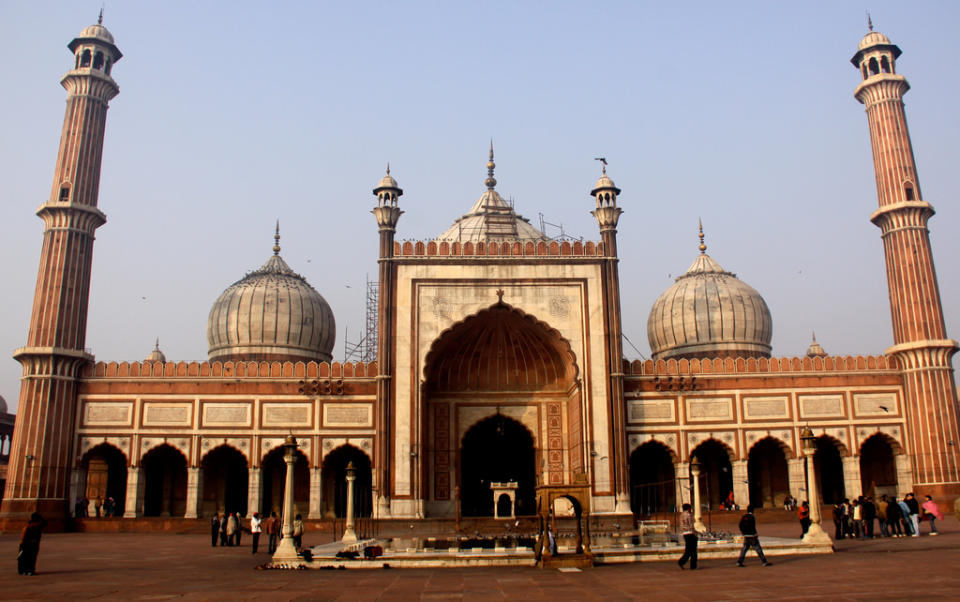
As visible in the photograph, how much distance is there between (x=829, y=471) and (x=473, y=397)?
35.9 feet

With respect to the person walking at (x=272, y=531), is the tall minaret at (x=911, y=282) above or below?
above

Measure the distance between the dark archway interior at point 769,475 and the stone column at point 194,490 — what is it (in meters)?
15.5

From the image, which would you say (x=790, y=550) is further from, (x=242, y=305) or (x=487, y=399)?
(x=242, y=305)

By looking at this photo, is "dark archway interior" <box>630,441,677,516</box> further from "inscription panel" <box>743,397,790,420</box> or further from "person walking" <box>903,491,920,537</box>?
"person walking" <box>903,491,920,537</box>

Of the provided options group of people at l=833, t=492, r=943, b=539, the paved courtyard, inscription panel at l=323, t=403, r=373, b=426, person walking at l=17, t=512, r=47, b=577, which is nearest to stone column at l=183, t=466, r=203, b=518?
inscription panel at l=323, t=403, r=373, b=426

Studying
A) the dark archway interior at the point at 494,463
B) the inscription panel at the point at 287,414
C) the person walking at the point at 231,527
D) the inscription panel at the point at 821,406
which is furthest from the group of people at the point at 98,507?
the inscription panel at the point at 821,406

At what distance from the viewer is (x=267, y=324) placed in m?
27.2

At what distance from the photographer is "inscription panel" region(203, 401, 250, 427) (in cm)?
2238

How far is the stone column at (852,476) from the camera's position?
881 inches

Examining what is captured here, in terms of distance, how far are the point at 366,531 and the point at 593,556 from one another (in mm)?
9813

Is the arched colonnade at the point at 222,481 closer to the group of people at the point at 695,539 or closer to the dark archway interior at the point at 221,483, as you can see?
the dark archway interior at the point at 221,483

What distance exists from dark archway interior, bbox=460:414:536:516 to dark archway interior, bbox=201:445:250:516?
6.51m

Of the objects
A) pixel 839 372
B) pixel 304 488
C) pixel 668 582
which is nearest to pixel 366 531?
pixel 304 488

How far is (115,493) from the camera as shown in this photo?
80.9 feet
